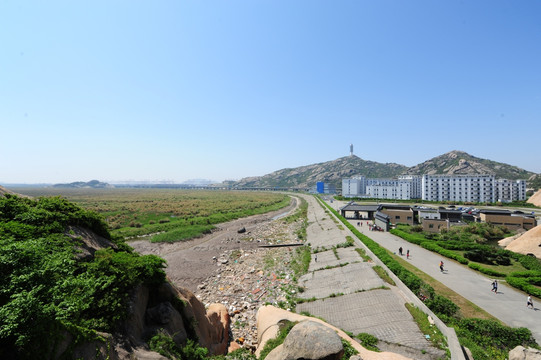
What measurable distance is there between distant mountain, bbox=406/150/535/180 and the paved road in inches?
6522

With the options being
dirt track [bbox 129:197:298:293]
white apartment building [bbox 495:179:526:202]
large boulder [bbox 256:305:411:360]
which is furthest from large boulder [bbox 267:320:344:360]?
white apartment building [bbox 495:179:526:202]

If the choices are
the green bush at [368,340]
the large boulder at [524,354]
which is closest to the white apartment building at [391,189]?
the large boulder at [524,354]

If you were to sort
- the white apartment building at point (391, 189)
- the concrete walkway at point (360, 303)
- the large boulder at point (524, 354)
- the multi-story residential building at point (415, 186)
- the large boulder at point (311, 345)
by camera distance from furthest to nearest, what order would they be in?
the multi-story residential building at point (415, 186)
the white apartment building at point (391, 189)
the concrete walkway at point (360, 303)
the large boulder at point (524, 354)
the large boulder at point (311, 345)

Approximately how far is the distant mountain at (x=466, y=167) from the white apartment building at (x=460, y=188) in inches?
3033

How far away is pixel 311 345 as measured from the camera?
875cm

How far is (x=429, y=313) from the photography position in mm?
13914

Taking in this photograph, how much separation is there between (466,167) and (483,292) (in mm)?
183166

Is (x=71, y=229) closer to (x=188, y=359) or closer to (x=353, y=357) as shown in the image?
(x=188, y=359)

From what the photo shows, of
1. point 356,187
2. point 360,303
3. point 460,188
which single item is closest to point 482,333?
point 360,303

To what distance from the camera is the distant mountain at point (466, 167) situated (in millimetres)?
151125

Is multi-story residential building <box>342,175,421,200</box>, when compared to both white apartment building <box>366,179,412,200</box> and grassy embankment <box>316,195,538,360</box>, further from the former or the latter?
grassy embankment <box>316,195,538,360</box>

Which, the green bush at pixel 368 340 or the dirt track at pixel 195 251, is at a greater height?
the green bush at pixel 368 340

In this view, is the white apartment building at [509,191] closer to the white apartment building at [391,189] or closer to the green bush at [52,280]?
the white apartment building at [391,189]

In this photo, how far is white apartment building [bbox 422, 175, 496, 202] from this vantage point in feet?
288
